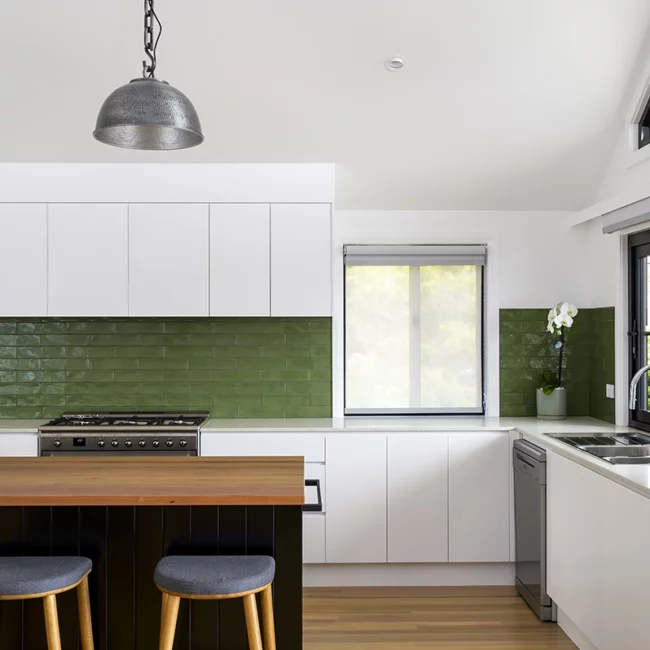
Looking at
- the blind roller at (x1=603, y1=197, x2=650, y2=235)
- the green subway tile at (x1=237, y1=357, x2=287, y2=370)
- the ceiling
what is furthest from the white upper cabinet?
the blind roller at (x1=603, y1=197, x2=650, y2=235)

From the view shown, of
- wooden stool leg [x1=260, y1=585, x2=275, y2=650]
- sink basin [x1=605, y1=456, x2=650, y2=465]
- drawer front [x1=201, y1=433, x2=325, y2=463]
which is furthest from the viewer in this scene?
drawer front [x1=201, y1=433, x2=325, y2=463]

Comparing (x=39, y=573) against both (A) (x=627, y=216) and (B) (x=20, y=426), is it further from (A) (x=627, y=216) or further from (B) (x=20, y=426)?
(A) (x=627, y=216)

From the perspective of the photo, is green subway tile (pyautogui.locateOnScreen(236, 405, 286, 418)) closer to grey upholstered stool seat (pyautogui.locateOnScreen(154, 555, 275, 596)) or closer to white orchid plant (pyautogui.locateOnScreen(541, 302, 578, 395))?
white orchid plant (pyautogui.locateOnScreen(541, 302, 578, 395))

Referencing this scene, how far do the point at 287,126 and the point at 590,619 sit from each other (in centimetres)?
300

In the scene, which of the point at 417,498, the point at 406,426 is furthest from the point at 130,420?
the point at 417,498

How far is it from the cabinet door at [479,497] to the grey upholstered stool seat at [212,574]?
2.10 meters

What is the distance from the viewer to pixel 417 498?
4.39 m

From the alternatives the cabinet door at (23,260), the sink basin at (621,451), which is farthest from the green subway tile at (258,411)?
the sink basin at (621,451)

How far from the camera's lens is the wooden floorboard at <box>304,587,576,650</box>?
3623mm

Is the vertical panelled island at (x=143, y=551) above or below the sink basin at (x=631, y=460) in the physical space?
below

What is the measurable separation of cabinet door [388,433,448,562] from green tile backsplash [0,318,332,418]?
0.77 metres

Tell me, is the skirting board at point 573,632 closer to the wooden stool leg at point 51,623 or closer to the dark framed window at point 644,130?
the wooden stool leg at point 51,623

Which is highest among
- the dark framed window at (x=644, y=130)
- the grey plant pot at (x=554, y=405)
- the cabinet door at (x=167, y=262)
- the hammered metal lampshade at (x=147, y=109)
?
the dark framed window at (x=644, y=130)

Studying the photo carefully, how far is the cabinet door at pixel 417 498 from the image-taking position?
439 cm
